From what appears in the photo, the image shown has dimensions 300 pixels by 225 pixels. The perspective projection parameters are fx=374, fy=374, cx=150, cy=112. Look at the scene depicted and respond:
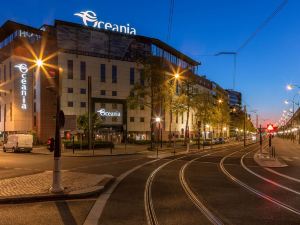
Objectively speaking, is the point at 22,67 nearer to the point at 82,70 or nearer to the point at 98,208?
the point at 82,70

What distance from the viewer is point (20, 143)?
Answer: 4319 centimetres

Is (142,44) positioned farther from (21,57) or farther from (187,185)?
(187,185)

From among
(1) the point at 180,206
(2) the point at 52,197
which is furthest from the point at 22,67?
(1) the point at 180,206

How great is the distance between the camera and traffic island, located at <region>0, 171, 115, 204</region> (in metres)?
11.5

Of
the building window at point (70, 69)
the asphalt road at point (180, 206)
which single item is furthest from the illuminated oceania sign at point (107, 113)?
the asphalt road at point (180, 206)

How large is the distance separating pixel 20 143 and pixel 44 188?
105 feet

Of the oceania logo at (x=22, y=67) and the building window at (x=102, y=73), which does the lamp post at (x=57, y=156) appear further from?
the building window at (x=102, y=73)

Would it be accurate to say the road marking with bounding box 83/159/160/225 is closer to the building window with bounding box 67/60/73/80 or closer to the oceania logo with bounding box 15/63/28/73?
the building window with bounding box 67/60/73/80

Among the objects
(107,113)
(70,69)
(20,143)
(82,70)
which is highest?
(82,70)

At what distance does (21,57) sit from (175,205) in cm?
6317

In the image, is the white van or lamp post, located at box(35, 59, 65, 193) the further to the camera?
the white van

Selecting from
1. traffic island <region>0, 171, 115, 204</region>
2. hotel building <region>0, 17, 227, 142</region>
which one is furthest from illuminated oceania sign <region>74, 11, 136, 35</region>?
traffic island <region>0, 171, 115, 204</region>

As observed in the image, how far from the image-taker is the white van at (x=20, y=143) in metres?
43.1

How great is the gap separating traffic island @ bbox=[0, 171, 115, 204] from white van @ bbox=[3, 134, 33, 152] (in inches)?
1108
